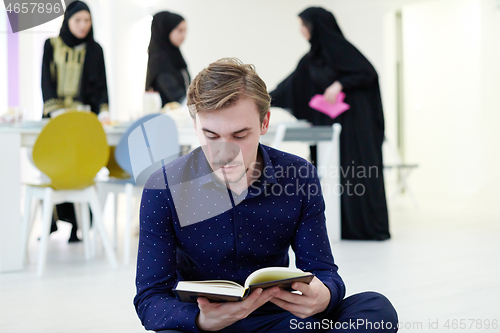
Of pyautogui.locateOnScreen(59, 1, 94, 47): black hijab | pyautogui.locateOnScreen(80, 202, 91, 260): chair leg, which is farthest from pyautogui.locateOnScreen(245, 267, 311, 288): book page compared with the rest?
pyautogui.locateOnScreen(59, 1, 94, 47): black hijab

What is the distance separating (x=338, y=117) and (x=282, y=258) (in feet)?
7.06

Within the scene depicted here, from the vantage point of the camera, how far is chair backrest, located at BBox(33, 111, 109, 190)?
2.25m

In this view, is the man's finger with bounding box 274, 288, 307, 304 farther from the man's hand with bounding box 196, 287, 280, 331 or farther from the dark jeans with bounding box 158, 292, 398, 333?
the dark jeans with bounding box 158, 292, 398, 333

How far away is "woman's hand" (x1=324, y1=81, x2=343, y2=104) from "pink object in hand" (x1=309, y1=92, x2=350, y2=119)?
0.04 metres

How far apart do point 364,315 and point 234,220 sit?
1.04 feet

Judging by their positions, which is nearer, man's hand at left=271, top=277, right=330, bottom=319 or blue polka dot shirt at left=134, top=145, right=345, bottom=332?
man's hand at left=271, top=277, right=330, bottom=319

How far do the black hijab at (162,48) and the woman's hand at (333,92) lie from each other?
1059 mm

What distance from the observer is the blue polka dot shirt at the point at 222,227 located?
1.00m

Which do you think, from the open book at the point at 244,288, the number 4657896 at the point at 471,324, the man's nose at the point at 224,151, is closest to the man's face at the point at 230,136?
→ the man's nose at the point at 224,151

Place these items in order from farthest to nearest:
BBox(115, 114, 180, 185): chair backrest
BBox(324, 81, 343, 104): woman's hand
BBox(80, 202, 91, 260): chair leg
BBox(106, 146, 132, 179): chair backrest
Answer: BBox(106, 146, 132, 179): chair backrest → BBox(324, 81, 343, 104): woman's hand → BBox(80, 202, 91, 260): chair leg → BBox(115, 114, 180, 185): chair backrest

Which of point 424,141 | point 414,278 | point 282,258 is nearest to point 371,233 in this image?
point 414,278

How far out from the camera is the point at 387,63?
5.92 m

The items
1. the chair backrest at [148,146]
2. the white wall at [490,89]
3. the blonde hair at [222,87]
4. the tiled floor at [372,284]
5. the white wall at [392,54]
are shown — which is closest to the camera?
the blonde hair at [222,87]

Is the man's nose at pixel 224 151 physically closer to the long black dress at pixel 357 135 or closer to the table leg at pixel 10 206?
the table leg at pixel 10 206
